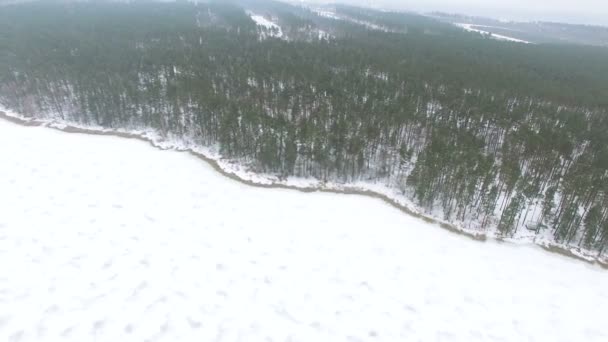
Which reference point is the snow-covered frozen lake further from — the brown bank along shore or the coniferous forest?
the coniferous forest

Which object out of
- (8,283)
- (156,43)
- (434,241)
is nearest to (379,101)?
(434,241)

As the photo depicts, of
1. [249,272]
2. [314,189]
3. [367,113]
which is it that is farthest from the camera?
[367,113]

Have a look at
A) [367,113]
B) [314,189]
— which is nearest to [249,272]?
[314,189]

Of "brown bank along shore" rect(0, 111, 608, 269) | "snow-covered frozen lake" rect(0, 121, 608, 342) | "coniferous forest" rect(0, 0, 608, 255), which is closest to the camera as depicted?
"snow-covered frozen lake" rect(0, 121, 608, 342)

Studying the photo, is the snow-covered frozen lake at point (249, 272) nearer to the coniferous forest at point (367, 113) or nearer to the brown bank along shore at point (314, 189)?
the brown bank along shore at point (314, 189)

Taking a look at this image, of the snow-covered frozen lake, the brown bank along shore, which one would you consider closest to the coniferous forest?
the brown bank along shore

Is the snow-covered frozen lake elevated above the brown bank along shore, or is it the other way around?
the snow-covered frozen lake

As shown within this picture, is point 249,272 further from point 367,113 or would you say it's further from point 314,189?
point 367,113

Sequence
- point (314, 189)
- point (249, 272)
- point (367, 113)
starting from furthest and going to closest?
1. point (367, 113)
2. point (314, 189)
3. point (249, 272)
